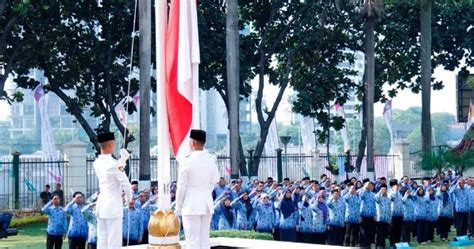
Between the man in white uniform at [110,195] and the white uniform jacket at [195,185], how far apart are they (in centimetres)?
74

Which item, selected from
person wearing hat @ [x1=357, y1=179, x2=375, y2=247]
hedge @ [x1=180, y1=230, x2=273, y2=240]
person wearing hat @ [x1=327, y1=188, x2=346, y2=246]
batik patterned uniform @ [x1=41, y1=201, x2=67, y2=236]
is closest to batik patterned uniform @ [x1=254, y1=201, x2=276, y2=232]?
person wearing hat @ [x1=327, y1=188, x2=346, y2=246]

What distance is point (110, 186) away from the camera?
1045 centimetres

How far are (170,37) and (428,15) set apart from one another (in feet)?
69.9

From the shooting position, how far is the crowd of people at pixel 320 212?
16016mm

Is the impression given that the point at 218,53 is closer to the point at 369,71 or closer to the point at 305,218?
the point at 369,71

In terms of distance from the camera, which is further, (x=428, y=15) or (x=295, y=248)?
(x=428, y=15)

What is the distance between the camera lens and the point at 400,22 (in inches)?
1321

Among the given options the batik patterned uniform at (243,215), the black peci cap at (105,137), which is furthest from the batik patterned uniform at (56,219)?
the black peci cap at (105,137)

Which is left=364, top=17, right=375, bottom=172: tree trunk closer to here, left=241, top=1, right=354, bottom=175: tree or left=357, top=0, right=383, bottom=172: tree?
left=357, top=0, right=383, bottom=172: tree

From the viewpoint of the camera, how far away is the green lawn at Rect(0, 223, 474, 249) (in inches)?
771

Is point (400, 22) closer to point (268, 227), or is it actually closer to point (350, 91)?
point (350, 91)

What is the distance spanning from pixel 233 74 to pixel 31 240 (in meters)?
8.01

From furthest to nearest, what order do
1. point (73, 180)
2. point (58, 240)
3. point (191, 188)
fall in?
point (73, 180) < point (58, 240) < point (191, 188)

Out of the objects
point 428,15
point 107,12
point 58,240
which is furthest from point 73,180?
point 428,15
